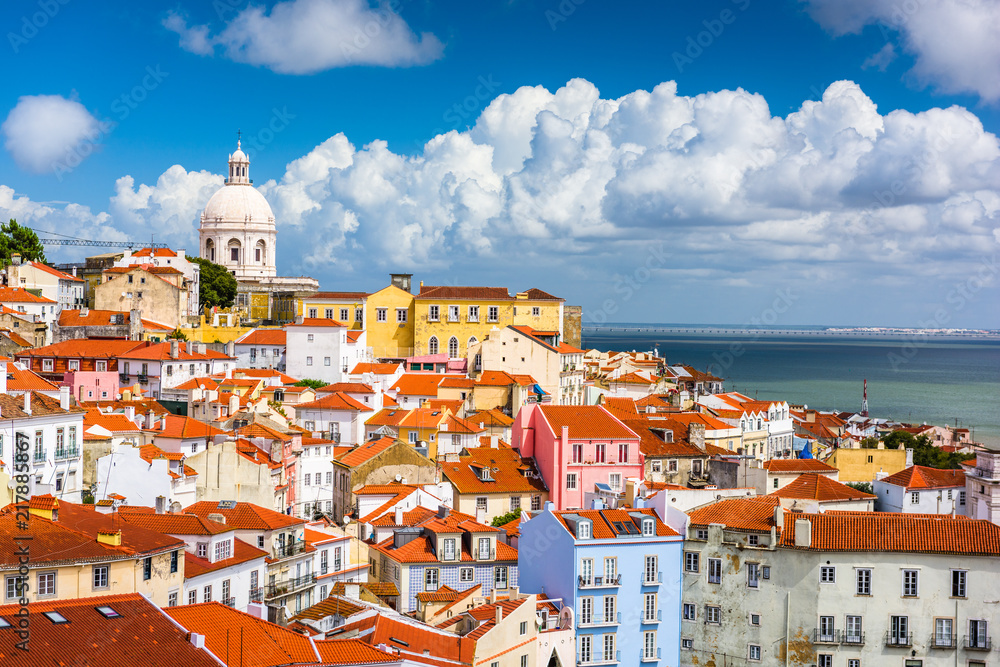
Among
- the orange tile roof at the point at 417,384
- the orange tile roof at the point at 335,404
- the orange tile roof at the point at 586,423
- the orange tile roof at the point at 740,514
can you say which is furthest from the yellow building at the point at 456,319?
the orange tile roof at the point at 740,514

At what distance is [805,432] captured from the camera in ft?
224

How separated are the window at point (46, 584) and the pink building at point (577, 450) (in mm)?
21144

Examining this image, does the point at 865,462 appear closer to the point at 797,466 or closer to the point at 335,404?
the point at 797,466

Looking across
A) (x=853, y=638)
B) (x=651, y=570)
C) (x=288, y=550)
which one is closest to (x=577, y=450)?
(x=651, y=570)

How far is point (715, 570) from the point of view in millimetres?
31797

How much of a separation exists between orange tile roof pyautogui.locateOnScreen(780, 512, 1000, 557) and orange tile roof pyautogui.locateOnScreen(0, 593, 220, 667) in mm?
18043

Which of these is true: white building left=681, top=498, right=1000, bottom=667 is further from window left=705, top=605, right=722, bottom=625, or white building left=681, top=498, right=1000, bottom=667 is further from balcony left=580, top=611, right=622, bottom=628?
balcony left=580, top=611, right=622, bottom=628

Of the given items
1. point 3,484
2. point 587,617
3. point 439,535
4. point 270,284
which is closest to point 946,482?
point 587,617

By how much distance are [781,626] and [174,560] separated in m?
16.8

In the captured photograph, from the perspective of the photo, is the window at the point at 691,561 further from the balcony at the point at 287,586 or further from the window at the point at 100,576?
the window at the point at 100,576

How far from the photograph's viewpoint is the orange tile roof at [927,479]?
127 ft

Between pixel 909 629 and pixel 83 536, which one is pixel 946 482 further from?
pixel 83 536

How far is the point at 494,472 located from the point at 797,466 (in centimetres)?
1247

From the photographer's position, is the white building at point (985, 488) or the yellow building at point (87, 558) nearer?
the yellow building at point (87, 558)
